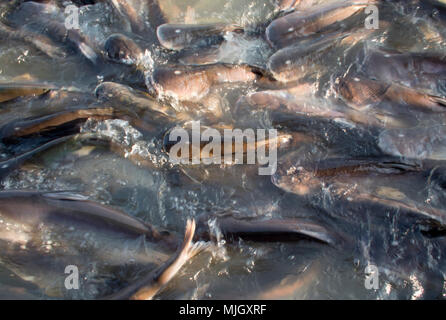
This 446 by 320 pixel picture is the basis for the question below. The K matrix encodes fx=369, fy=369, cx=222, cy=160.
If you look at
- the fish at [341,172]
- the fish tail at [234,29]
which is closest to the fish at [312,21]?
the fish tail at [234,29]

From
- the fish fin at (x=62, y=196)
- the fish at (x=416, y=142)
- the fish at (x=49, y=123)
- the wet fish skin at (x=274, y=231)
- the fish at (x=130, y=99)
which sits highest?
the fish at (x=130, y=99)

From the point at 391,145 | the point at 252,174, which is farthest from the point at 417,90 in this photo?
the point at 252,174

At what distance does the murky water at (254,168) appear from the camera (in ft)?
7.79

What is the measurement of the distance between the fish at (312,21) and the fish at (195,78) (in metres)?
0.59

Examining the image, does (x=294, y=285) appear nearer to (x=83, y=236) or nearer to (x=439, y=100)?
(x=83, y=236)

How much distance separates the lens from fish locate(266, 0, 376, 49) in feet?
12.2

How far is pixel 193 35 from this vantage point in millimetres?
3875

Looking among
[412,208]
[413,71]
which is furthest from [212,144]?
[413,71]

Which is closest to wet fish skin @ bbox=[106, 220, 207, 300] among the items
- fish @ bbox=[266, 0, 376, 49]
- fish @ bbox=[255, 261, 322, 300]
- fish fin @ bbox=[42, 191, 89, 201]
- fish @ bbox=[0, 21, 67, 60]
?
fish @ bbox=[255, 261, 322, 300]

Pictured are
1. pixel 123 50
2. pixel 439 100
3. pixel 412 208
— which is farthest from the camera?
pixel 123 50

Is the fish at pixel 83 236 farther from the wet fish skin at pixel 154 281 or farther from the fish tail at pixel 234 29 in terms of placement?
the fish tail at pixel 234 29

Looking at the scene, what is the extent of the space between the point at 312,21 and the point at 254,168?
5.92 feet

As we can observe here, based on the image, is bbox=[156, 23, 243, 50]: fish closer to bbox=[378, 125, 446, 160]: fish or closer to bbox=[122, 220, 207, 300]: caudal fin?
bbox=[378, 125, 446, 160]: fish
